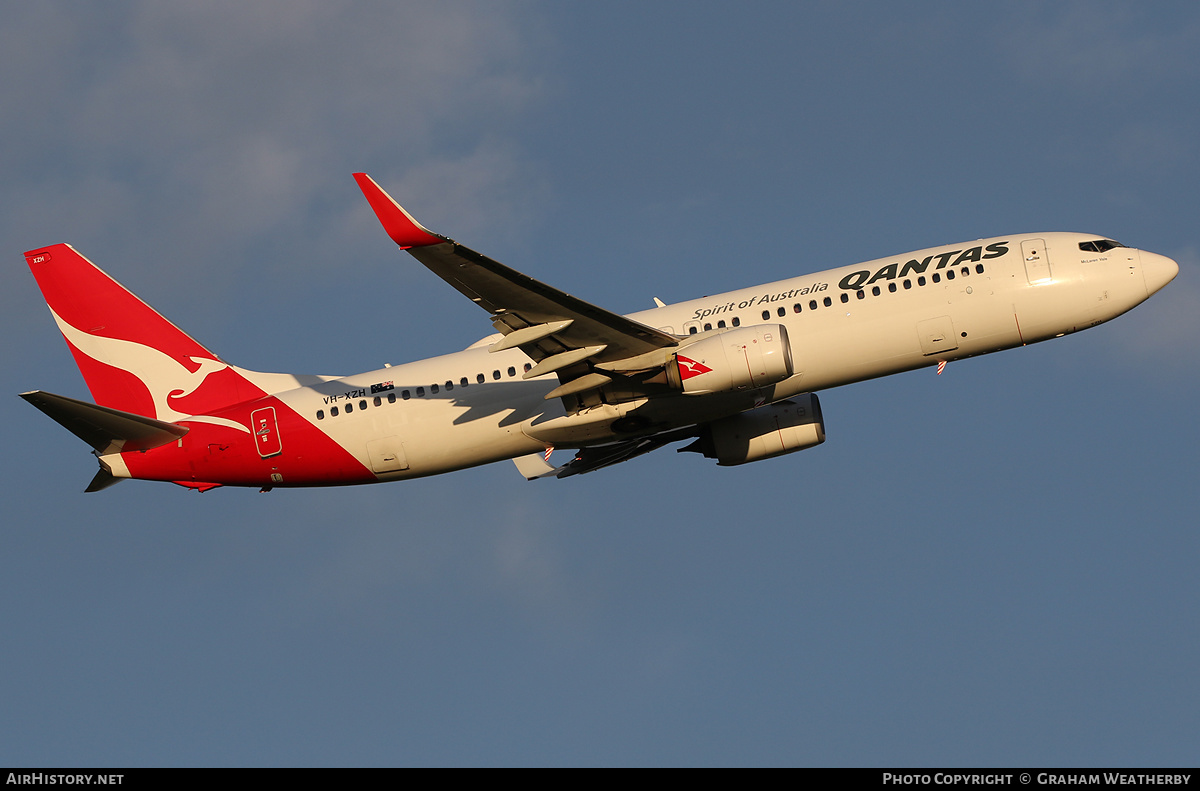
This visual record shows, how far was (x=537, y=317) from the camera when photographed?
34344mm

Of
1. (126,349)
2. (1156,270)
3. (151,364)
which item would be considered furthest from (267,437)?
(1156,270)

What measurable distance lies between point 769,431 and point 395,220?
55.6 feet

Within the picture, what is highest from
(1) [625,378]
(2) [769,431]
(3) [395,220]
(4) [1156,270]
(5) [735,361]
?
(3) [395,220]

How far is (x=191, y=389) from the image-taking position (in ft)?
136

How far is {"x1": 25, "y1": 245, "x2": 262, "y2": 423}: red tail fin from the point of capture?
4153 cm

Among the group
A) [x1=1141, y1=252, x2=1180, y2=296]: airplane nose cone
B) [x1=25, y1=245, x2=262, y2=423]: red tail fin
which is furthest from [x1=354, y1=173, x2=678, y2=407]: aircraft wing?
[x1=1141, y1=252, x2=1180, y2=296]: airplane nose cone

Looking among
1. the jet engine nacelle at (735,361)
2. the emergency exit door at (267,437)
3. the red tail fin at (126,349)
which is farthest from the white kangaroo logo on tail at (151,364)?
the jet engine nacelle at (735,361)

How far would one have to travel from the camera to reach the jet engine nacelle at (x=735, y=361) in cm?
3494

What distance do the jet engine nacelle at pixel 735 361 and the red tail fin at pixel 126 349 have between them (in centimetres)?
1558

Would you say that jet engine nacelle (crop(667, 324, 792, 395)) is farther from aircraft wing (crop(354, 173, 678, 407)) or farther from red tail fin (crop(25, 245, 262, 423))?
red tail fin (crop(25, 245, 262, 423))

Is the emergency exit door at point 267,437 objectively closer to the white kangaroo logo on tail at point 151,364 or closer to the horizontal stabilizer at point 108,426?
the horizontal stabilizer at point 108,426

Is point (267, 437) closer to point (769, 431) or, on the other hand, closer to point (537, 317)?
point (537, 317)

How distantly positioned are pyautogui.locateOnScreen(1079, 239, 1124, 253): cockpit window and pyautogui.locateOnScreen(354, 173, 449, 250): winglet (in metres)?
20.8
